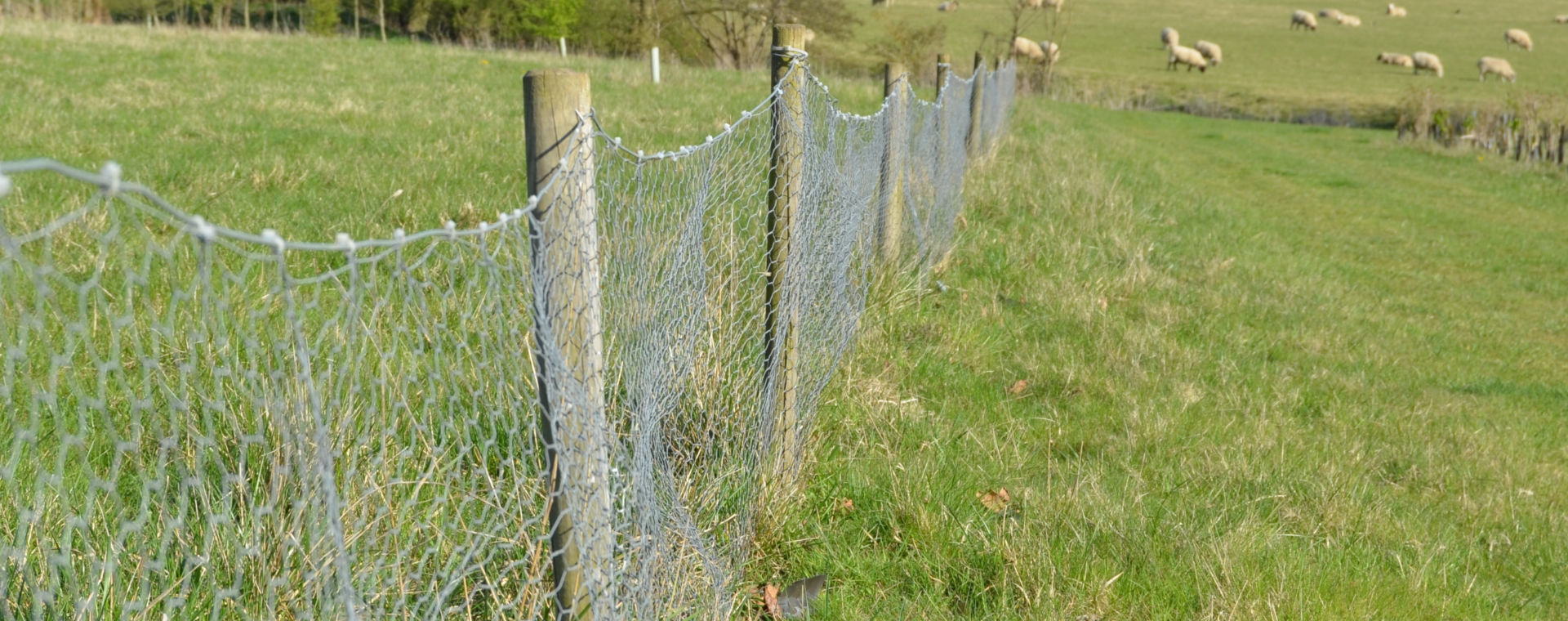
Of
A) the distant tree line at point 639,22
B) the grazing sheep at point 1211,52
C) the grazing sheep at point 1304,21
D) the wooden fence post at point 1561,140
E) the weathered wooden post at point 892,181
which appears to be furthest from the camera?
the grazing sheep at point 1304,21

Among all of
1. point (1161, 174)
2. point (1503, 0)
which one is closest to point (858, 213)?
point (1161, 174)

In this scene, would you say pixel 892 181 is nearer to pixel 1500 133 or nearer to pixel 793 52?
pixel 793 52

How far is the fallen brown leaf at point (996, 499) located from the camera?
12.0 ft

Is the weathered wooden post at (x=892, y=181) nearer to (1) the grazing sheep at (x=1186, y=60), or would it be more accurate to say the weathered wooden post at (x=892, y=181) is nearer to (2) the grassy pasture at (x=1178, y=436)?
(2) the grassy pasture at (x=1178, y=436)

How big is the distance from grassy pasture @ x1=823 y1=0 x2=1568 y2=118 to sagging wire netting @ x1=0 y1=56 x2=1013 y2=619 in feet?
87.5

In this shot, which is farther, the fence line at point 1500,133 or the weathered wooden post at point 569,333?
the fence line at point 1500,133

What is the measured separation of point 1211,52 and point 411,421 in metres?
52.1

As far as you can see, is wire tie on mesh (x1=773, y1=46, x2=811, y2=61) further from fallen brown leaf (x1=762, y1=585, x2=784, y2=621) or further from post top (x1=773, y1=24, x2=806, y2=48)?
fallen brown leaf (x1=762, y1=585, x2=784, y2=621)

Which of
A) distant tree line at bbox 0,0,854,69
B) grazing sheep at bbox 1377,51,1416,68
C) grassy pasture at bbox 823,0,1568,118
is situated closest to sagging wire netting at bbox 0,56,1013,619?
grassy pasture at bbox 823,0,1568,118

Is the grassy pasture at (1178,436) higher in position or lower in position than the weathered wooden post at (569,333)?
lower

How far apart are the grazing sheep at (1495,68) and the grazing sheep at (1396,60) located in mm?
2422

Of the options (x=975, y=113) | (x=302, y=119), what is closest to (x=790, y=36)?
(x=975, y=113)

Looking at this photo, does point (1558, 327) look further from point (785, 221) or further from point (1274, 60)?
point (1274, 60)

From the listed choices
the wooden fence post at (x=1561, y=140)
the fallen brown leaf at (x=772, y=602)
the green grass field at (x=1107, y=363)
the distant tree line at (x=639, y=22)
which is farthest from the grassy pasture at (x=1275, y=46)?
the fallen brown leaf at (x=772, y=602)
